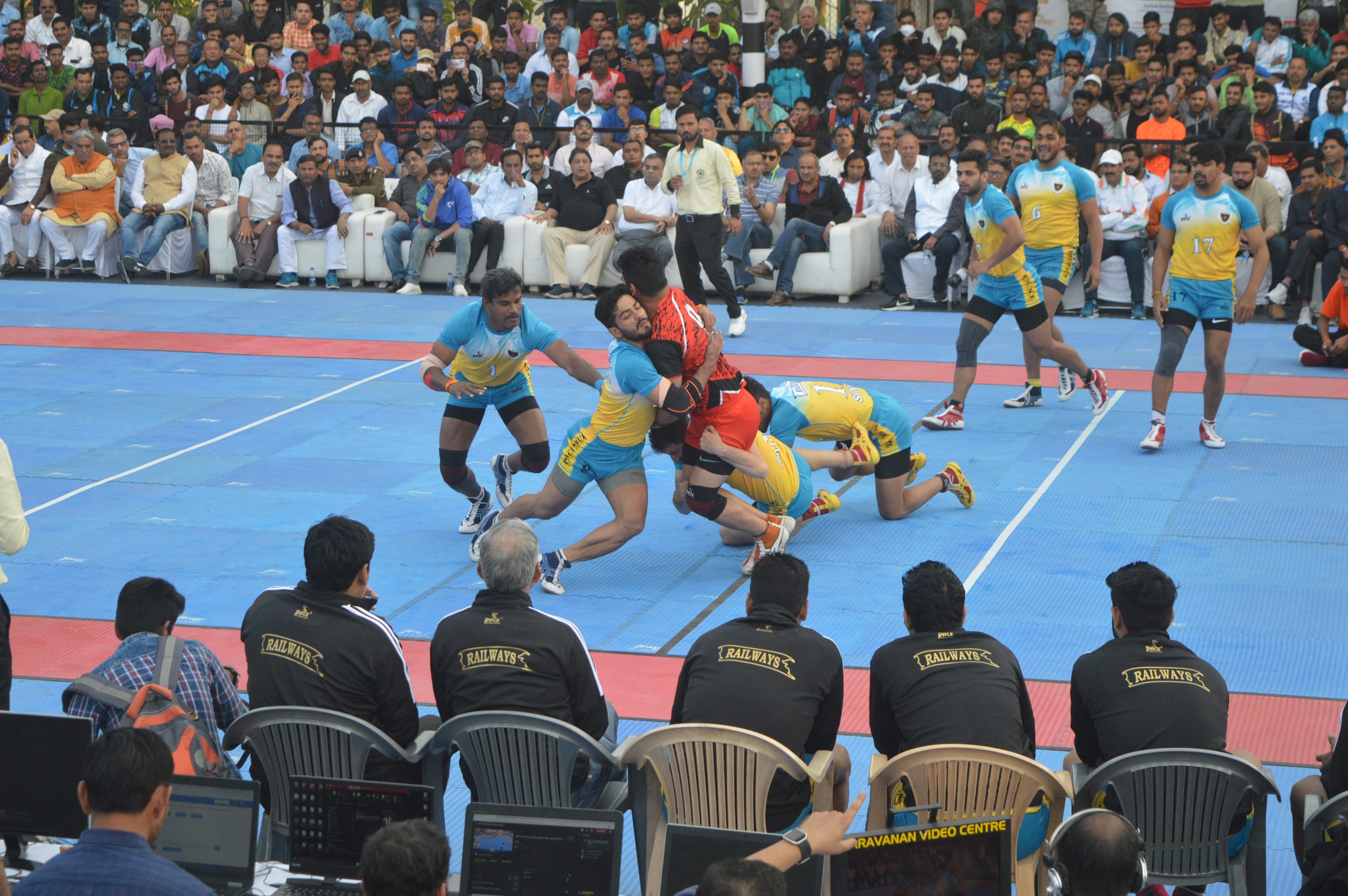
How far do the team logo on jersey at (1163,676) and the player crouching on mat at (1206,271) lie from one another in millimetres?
5933

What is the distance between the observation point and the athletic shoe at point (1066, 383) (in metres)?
11.6

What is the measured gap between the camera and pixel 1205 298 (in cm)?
995

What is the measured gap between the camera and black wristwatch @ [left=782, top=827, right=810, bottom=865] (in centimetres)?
357

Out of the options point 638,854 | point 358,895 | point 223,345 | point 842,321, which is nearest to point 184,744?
point 358,895

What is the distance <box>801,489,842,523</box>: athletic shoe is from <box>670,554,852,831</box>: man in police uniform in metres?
3.81

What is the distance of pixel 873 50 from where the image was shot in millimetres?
20109

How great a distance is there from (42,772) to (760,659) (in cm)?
209

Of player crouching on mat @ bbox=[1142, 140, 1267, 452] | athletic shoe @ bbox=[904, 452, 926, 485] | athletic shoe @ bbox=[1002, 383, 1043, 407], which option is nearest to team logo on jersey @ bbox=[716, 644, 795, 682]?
athletic shoe @ bbox=[904, 452, 926, 485]

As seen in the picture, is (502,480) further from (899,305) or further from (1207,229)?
(899,305)

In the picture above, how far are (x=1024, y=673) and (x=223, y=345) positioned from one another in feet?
33.3

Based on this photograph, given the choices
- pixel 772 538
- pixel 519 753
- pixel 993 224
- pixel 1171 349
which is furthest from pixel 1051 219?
pixel 519 753

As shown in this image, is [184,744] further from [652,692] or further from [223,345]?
[223,345]

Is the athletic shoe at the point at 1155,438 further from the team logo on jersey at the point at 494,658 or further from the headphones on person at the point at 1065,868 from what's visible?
the headphones on person at the point at 1065,868

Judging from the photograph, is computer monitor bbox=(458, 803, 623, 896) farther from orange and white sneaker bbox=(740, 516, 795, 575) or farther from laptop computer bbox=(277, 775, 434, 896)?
orange and white sneaker bbox=(740, 516, 795, 575)
